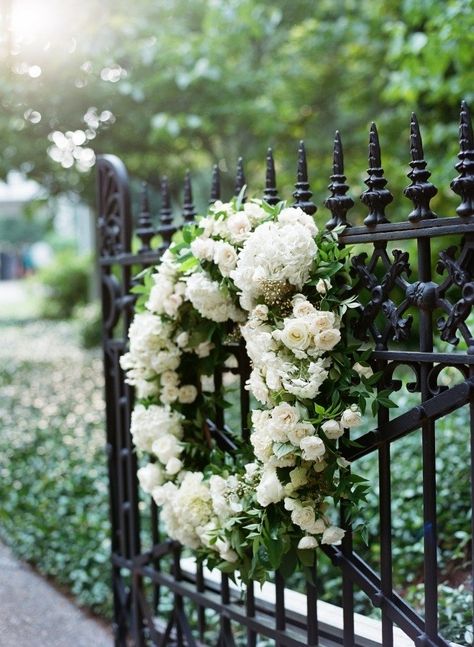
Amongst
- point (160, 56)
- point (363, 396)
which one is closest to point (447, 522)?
point (363, 396)

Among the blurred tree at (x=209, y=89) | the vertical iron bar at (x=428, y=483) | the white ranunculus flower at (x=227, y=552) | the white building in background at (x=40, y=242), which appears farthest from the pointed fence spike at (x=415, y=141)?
the white building in background at (x=40, y=242)

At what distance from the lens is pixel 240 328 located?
277cm

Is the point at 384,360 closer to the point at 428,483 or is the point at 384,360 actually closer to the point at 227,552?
the point at 428,483

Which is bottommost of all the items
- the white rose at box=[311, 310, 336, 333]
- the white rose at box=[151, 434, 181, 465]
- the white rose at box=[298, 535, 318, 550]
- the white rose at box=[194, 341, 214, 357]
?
the white rose at box=[298, 535, 318, 550]

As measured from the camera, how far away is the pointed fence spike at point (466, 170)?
213 centimetres

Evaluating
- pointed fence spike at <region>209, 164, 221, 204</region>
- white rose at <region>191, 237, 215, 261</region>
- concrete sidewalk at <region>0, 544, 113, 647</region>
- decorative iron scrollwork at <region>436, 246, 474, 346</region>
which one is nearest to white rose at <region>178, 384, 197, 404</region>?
white rose at <region>191, 237, 215, 261</region>

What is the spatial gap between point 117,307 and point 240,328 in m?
1.23

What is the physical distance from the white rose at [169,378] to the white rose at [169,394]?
0.01 meters

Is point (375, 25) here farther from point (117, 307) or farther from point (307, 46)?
point (117, 307)

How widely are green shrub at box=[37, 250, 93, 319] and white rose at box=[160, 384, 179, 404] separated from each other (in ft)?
58.6

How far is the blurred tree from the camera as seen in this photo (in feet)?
30.6

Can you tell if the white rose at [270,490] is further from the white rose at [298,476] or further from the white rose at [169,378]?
the white rose at [169,378]

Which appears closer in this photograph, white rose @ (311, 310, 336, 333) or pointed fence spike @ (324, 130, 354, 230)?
white rose @ (311, 310, 336, 333)

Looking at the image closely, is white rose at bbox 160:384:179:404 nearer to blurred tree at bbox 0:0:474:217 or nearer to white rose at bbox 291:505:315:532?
white rose at bbox 291:505:315:532
